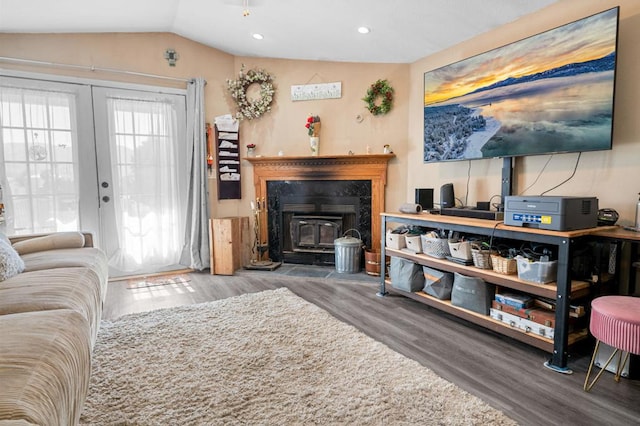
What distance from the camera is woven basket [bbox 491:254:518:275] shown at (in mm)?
2281

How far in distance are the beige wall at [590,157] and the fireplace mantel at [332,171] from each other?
0.94m

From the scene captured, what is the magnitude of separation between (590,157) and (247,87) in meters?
3.65

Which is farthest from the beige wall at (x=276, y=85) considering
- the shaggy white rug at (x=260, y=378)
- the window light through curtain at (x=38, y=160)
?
the shaggy white rug at (x=260, y=378)

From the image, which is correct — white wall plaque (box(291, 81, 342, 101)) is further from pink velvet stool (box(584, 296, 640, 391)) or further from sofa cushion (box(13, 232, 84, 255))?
pink velvet stool (box(584, 296, 640, 391))

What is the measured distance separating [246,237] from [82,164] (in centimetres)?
195

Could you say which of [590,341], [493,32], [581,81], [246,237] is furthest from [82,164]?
[590,341]

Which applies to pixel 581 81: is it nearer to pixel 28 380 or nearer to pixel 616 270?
pixel 616 270

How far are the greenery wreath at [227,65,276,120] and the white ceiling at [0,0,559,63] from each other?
344 millimetres

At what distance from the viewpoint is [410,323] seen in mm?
2645

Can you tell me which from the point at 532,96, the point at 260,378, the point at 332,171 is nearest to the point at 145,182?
the point at 332,171

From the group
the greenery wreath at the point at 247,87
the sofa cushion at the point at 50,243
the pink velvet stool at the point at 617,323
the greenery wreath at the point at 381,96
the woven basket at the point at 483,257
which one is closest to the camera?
the pink velvet stool at the point at 617,323

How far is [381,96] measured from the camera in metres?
4.03

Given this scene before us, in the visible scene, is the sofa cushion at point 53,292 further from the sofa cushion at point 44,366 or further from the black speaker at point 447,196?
the black speaker at point 447,196

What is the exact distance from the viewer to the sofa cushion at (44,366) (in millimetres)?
930
